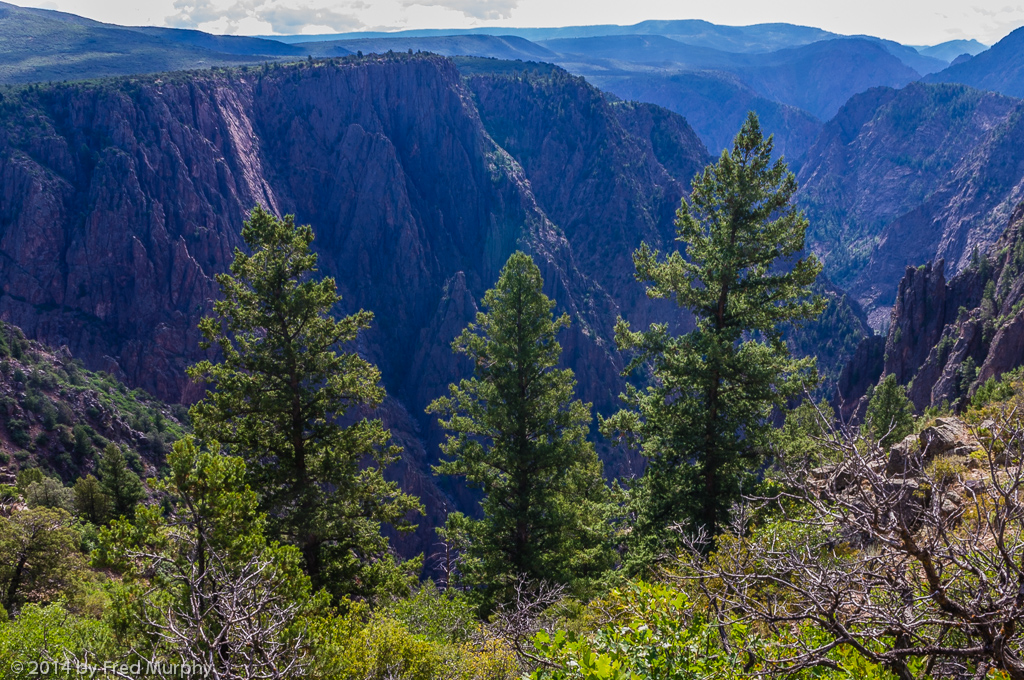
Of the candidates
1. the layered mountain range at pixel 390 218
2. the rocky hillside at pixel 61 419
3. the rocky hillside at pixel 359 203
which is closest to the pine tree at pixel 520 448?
the rocky hillside at pixel 61 419

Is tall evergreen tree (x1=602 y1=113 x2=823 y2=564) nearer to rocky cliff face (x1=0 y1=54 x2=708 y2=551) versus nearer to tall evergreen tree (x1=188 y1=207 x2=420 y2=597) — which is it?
tall evergreen tree (x1=188 y1=207 x2=420 y2=597)

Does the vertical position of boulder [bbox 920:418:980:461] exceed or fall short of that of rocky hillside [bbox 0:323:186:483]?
it exceeds it

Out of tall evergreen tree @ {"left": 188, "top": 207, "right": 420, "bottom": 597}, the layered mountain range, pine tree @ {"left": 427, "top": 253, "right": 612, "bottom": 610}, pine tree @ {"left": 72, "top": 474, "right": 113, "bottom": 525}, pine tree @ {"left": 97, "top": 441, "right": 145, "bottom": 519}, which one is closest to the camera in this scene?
tall evergreen tree @ {"left": 188, "top": 207, "right": 420, "bottom": 597}

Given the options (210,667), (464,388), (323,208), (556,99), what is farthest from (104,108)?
(210,667)

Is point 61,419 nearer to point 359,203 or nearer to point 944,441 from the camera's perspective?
point 944,441

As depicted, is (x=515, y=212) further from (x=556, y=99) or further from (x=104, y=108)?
(x=104, y=108)

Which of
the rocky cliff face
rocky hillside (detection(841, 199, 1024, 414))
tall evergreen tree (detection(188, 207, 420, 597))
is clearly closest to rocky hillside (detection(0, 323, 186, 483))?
the rocky cliff face
